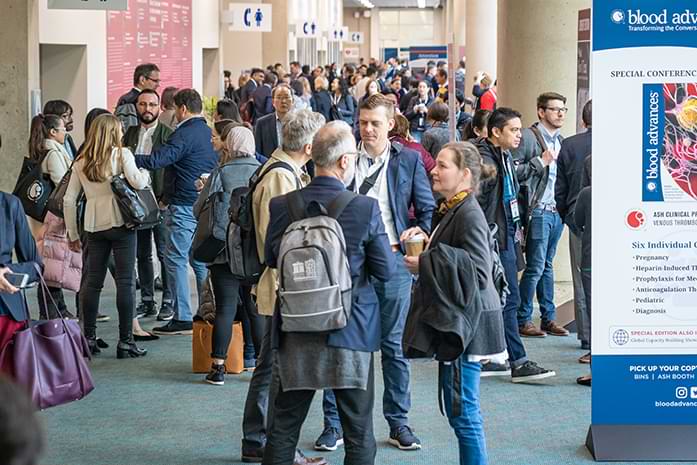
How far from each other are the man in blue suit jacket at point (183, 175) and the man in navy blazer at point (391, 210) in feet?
8.46

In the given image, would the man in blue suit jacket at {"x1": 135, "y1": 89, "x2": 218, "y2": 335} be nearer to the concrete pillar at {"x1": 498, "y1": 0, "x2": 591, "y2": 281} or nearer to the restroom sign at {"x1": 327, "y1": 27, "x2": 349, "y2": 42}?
the concrete pillar at {"x1": 498, "y1": 0, "x2": 591, "y2": 281}

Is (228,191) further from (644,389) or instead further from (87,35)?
(87,35)

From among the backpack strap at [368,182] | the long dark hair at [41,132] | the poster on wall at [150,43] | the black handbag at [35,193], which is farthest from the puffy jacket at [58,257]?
the poster on wall at [150,43]

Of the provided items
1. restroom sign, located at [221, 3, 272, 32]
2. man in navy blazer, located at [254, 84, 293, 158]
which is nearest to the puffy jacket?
man in navy blazer, located at [254, 84, 293, 158]

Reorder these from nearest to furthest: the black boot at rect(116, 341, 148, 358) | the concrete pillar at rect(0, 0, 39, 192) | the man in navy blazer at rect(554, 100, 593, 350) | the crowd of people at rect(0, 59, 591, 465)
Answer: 1. the crowd of people at rect(0, 59, 591, 465)
2. the man in navy blazer at rect(554, 100, 593, 350)
3. the black boot at rect(116, 341, 148, 358)
4. the concrete pillar at rect(0, 0, 39, 192)

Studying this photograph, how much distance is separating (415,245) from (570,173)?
9.89 feet

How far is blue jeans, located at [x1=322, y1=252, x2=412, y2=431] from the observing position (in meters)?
5.21

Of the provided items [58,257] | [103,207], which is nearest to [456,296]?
[103,207]

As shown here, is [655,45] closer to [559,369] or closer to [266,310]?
[266,310]

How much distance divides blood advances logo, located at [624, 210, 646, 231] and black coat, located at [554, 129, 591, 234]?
6.26ft

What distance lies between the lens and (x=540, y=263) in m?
8.02

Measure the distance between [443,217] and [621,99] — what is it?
3.46 ft

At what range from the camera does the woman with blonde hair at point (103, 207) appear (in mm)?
7020

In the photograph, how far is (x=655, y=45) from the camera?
16.4ft
